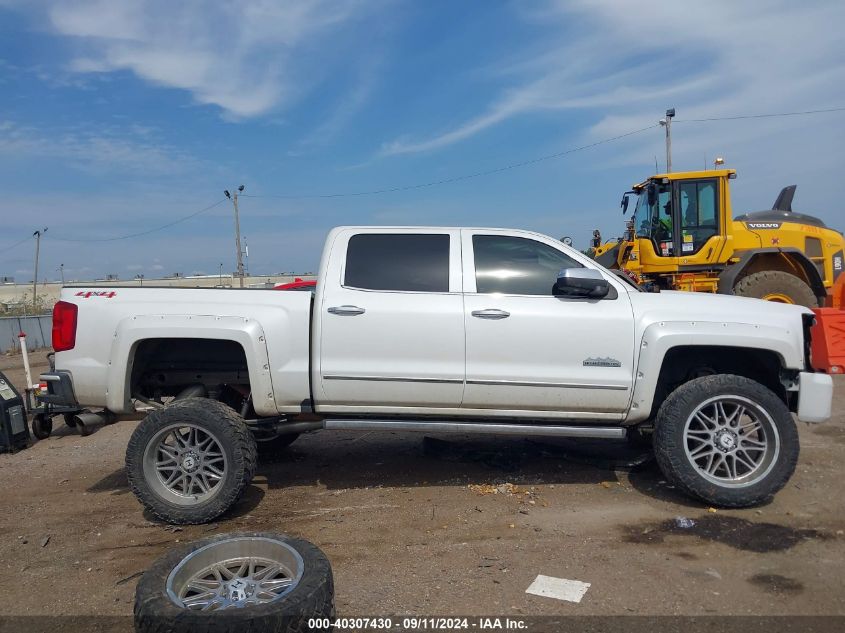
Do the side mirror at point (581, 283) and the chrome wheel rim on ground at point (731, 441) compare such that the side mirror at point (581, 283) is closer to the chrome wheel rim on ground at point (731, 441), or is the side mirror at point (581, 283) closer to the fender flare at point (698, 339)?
the fender flare at point (698, 339)

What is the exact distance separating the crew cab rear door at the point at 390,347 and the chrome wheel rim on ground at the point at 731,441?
69.1 inches

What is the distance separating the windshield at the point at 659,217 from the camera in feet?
36.5

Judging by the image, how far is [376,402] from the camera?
4.63 metres

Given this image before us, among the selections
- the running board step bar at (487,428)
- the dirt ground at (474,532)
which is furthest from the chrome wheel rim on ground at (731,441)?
the running board step bar at (487,428)

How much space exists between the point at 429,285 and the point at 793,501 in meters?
3.13

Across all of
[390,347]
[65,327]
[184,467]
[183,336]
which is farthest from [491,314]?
[65,327]

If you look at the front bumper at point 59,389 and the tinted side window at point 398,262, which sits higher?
the tinted side window at point 398,262

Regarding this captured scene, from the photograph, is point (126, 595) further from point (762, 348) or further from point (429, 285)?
point (762, 348)

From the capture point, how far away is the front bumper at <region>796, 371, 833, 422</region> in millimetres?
4449

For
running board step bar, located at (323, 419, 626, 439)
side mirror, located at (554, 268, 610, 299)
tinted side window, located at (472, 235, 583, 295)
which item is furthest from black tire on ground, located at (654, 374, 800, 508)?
tinted side window, located at (472, 235, 583, 295)

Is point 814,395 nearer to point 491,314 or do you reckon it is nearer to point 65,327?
point 491,314

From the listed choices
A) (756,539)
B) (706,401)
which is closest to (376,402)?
(706,401)

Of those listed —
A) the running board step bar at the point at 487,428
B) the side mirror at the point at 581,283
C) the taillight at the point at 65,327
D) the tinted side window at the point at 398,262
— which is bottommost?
the running board step bar at the point at 487,428

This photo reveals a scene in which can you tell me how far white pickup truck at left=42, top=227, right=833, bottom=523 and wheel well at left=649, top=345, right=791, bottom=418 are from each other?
0.19m
